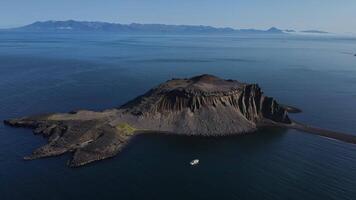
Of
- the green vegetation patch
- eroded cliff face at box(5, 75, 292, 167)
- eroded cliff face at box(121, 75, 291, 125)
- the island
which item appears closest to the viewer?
eroded cliff face at box(5, 75, 292, 167)

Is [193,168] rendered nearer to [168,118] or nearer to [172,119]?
[172,119]

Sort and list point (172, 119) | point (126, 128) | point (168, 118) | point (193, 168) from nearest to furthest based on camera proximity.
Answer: point (193, 168), point (126, 128), point (172, 119), point (168, 118)

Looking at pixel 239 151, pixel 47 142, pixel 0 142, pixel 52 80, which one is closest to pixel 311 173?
pixel 239 151

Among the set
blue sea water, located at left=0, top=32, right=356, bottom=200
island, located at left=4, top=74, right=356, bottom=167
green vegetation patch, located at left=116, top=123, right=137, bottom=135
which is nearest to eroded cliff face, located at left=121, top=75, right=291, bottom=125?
island, located at left=4, top=74, right=356, bottom=167

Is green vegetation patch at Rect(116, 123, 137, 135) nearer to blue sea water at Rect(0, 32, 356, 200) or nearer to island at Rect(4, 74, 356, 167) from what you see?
island at Rect(4, 74, 356, 167)

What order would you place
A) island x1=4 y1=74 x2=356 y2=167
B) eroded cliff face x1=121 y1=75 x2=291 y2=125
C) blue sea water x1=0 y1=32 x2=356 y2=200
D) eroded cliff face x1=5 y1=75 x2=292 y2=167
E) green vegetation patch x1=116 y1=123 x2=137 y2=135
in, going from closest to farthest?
blue sea water x1=0 y1=32 x2=356 y2=200
eroded cliff face x1=5 y1=75 x2=292 y2=167
island x1=4 y1=74 x2=356 y2=167
green vegetation patch x1=116 y1=123 x2=137 y2=135
eroded cliff face x1=121 y1=75 x2=291 y2=125

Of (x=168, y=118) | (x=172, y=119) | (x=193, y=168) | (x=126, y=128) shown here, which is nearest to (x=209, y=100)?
(x=172, y=119)

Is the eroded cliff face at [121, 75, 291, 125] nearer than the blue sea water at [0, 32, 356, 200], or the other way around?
the blue sea water at [0, 32, 356, 200]

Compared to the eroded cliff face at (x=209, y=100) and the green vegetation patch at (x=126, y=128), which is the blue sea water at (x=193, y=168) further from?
the eroded cliff face at (x=209, y=100)
